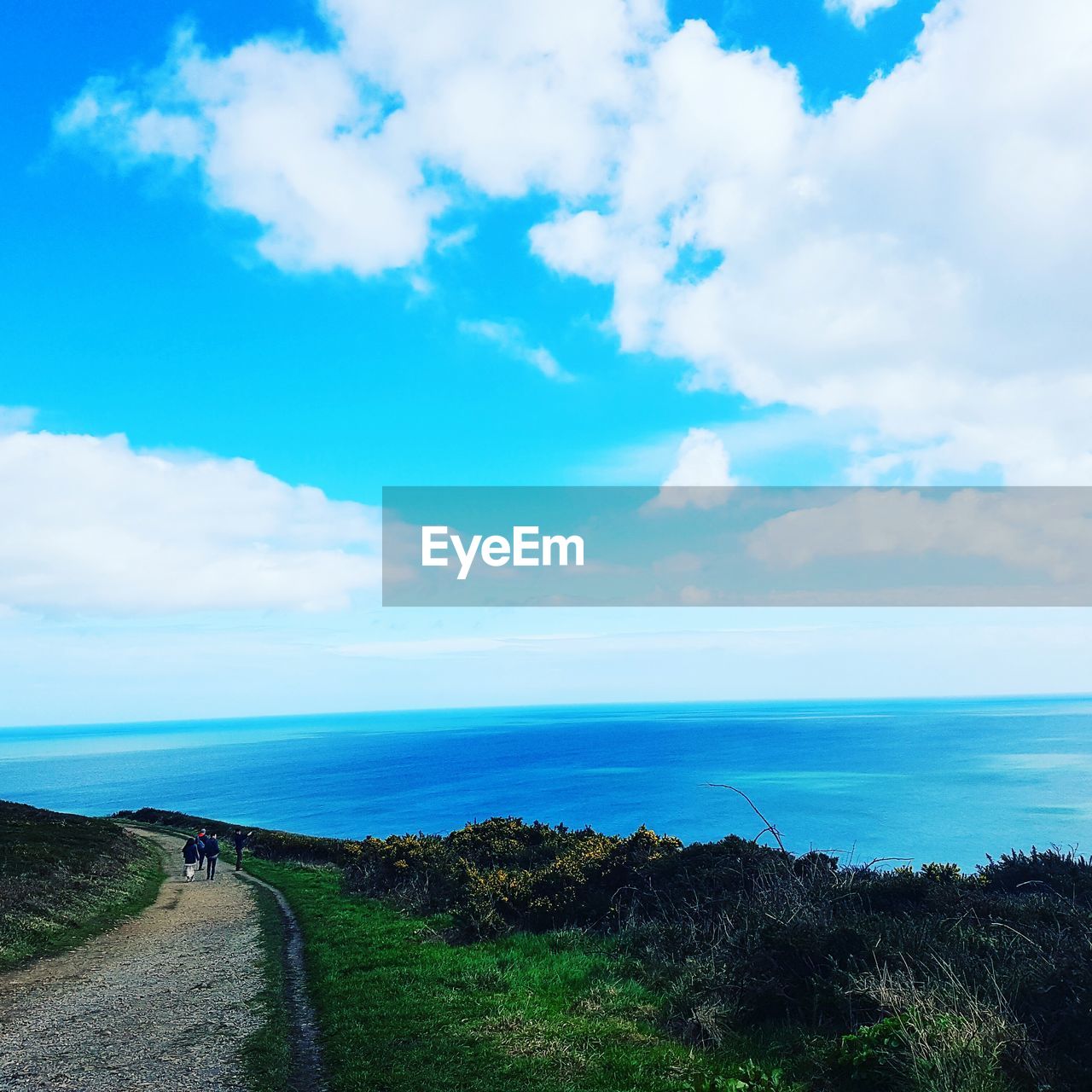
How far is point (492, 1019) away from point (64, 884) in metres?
17.7

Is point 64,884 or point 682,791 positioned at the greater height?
point 64,884

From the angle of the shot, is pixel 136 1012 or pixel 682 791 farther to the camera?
pixel 682 791

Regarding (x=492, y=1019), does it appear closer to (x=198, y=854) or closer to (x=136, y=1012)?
(x=136, y=1012)

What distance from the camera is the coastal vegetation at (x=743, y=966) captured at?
7102 mm

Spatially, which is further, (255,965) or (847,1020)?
(255,965)

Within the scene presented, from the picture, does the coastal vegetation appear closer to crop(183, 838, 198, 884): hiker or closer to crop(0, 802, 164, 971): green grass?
crop(0, 802, 164, 971): green grass

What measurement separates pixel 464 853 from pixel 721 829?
76.0 metres

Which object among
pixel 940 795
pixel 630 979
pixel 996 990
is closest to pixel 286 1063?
pixel 630 979

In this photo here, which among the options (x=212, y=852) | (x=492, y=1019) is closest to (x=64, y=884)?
(x=212, y=852)

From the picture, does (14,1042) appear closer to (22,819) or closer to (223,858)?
(223,858)

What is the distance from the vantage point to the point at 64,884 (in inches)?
833

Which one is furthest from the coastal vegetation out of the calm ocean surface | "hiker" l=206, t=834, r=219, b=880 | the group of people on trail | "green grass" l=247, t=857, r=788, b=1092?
the calm ocean surface

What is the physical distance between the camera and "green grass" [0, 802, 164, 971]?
15.9 m

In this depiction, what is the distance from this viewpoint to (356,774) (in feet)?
500
